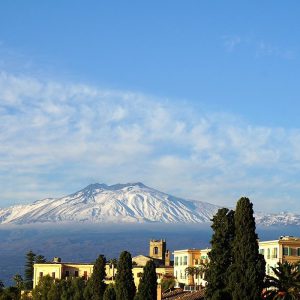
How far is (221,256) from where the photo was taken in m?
90.8

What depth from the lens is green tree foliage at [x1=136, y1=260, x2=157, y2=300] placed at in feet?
337

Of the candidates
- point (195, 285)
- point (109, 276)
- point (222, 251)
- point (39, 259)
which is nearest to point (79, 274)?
point (109, 276)

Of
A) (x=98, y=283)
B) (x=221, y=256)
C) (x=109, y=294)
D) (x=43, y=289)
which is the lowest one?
(x=109, y=294)

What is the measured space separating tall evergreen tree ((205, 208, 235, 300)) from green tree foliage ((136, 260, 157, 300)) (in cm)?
1380

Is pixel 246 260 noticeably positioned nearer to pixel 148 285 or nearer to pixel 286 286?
pixel 286 286

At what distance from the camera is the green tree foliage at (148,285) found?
103 meters

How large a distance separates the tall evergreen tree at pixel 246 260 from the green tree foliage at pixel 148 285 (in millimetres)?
18701

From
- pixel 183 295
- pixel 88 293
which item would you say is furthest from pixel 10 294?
pixel 183 295

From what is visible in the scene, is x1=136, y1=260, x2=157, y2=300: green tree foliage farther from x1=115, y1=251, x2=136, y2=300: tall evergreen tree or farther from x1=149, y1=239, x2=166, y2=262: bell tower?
x1=149, y1=239, x2=166, y2=262: bell tower

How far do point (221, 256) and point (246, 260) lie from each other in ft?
17.3

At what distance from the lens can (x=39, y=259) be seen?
189 m

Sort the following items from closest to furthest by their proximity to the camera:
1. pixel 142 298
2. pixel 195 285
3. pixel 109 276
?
pixel 142 298 → pixel 195 285 → pixel 109 276

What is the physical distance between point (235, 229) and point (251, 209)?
128 inches

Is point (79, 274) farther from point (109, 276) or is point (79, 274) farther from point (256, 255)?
point (256, 255)
